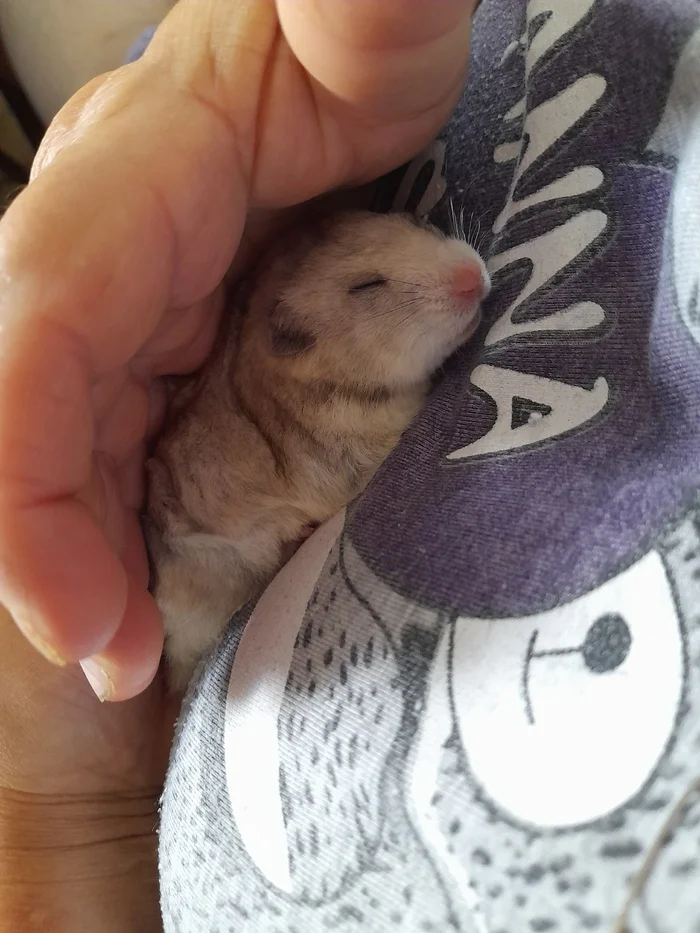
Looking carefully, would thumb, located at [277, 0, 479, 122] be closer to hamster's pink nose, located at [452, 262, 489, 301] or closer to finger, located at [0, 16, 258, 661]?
finger, located at [0, 16, 258, 661]

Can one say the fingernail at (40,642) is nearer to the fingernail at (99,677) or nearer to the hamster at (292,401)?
the fingernail at (99,677)

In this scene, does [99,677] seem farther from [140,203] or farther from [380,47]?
[380,47]

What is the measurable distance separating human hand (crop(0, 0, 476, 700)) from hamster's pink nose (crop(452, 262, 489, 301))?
169 mm

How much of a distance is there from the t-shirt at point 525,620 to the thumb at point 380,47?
0.39 ft

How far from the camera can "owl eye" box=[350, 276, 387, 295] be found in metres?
1.03

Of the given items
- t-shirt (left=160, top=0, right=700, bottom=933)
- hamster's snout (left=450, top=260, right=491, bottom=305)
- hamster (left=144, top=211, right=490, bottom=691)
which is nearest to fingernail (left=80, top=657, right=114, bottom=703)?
t-shirt (left=160, top=0, right=700, bottom=933)

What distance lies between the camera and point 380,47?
62cm

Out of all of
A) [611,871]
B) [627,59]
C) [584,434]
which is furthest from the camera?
[627,59]

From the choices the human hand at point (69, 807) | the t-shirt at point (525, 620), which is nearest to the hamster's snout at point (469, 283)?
the t-shirt at point (525, 620)

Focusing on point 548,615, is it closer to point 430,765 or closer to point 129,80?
point 430,765

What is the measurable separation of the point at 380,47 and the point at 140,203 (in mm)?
252

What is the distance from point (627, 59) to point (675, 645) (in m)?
0.56

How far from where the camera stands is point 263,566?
95 cm

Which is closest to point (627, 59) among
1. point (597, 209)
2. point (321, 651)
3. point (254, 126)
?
point (597, 209)
